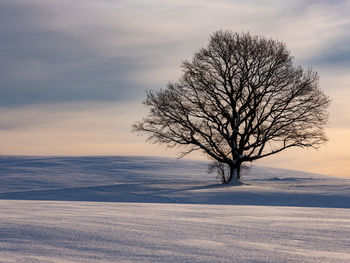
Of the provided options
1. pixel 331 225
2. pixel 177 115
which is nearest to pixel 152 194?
pixel 177 115

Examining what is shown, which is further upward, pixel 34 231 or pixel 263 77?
pixel 263 77

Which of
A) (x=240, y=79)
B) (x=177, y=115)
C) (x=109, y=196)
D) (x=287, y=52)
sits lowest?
(x=109, y=196)

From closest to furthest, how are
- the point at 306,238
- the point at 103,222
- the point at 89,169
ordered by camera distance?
the point at 306,238 → the point at 103,222 → the point at 89,169

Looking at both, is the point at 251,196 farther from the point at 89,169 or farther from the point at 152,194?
the point at 89,169

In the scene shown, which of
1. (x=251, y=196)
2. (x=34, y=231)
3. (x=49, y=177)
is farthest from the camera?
(x=49, y=177)

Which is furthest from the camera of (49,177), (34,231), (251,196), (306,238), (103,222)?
(49,177)

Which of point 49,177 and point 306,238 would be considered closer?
point 306,238

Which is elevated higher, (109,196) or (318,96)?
(318,96)

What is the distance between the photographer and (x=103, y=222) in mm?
6355

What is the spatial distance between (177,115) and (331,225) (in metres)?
21.2

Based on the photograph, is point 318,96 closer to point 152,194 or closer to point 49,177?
point 152,194

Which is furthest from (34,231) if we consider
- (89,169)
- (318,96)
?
(89,169)

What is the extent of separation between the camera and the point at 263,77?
2744 cm

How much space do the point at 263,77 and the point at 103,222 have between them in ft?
73.8
